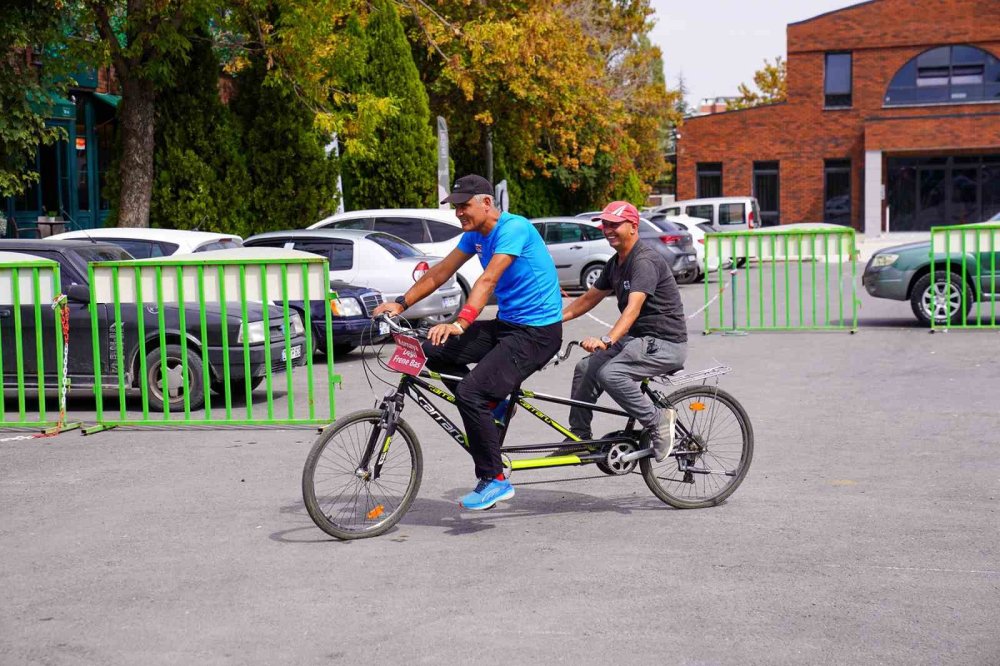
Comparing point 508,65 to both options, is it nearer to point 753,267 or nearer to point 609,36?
point 753,267

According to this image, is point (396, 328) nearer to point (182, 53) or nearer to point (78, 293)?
point (78, 293)

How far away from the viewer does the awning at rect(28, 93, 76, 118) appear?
67.7ft

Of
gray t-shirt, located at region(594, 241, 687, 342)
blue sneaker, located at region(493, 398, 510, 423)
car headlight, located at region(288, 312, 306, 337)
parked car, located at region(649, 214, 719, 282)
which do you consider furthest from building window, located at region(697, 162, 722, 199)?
blue sneaker, located at region(493, 398, 510, 423)

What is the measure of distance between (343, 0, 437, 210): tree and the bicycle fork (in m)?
22.5

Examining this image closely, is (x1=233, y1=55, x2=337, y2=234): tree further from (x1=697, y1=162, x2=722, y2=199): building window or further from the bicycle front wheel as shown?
(x1=697, y1=162, x2=722, y2=199): building window

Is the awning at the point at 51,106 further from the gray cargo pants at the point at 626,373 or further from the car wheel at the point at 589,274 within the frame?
the gray cargo pants at the point at 626,373

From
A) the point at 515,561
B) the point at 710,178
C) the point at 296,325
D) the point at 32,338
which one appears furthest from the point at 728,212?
the point at 515,561

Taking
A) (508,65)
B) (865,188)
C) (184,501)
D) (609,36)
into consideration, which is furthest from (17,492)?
(865,188)

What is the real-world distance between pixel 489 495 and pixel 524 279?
111 cm

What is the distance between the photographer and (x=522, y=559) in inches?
247

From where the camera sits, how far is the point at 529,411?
699cm

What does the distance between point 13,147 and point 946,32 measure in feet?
135

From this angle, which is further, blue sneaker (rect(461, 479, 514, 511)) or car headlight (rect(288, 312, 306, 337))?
car headlight (rect(288, 312, 306, 337))

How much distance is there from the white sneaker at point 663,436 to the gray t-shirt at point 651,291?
1.35ft
